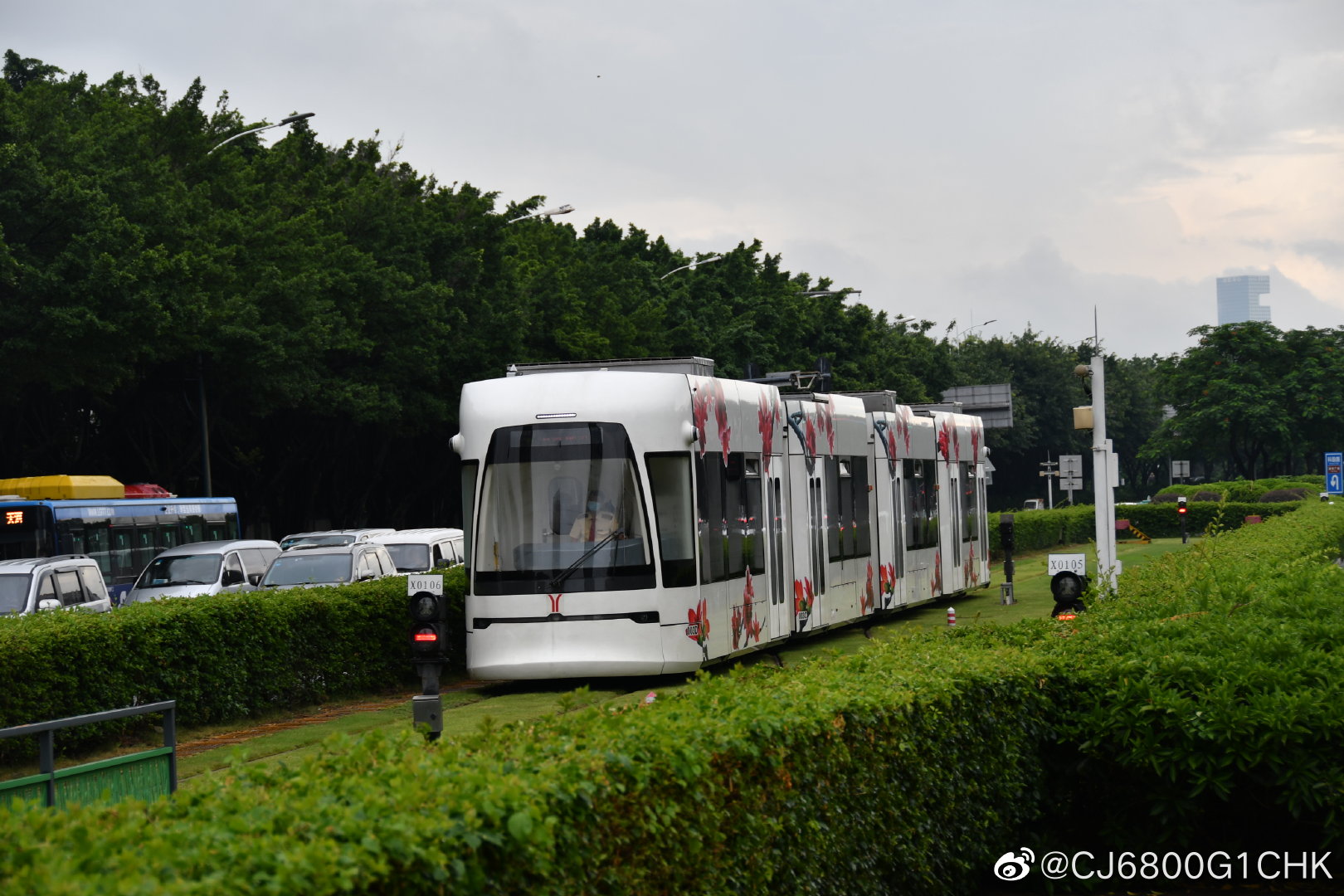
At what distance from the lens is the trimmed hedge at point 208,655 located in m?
13.6

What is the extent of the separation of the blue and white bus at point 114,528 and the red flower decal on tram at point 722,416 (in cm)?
1303

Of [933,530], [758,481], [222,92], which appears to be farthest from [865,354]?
[758,481]

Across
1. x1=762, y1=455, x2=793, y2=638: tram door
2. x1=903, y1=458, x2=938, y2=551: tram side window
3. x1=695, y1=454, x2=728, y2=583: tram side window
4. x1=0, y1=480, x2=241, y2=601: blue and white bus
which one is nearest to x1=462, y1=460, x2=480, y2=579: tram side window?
x1=695, y1=454, x2=728, y2=583: tram side window

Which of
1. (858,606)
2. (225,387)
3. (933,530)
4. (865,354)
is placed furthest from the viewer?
(865,354)

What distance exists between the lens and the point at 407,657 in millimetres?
18906

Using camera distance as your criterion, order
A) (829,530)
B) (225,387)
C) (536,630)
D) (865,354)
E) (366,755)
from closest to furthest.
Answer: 1. (366,755)
2. (536,630)
3. (829,530)
4. (225,387)
5. (865,354)

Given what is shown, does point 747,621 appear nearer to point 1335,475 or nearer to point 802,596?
point 802,596

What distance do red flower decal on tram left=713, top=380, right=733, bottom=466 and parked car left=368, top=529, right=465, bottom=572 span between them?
32.2 feet

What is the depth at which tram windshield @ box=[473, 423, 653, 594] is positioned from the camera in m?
16.1

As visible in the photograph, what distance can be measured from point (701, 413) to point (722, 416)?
0.80 meters

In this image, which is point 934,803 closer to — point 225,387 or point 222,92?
point 225,387

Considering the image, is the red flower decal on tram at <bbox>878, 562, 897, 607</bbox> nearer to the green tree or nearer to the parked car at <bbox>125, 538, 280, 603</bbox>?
the parked car at <bbox>125, 538, 280, 603</bbox>

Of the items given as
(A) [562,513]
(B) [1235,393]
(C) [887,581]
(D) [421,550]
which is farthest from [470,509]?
(B) [1235,393]

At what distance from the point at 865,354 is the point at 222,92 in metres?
34.5
